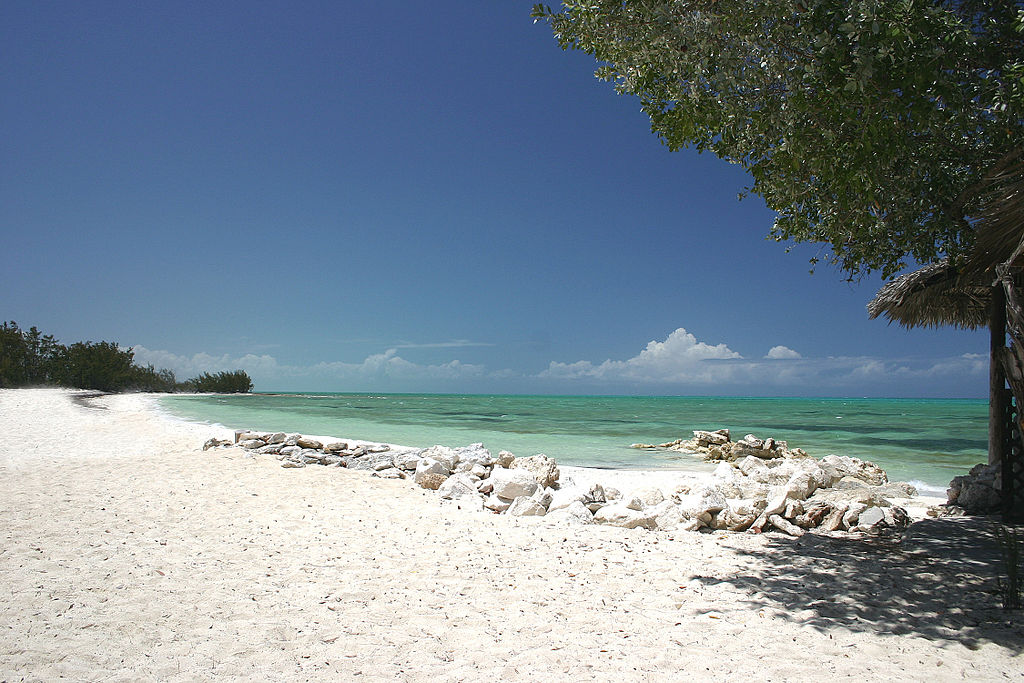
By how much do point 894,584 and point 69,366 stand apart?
71.5 metres

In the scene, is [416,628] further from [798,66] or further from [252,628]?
[798,66]

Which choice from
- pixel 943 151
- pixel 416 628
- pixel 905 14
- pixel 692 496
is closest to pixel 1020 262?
pixel 943 151

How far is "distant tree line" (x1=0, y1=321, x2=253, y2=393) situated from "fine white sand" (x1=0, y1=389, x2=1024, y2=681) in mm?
57068

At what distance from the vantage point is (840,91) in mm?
3977

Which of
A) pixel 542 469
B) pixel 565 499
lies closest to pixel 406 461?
pixel 542 469

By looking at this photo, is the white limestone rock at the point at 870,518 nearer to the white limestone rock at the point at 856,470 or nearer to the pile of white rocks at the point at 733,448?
the white limestone rock at the point at 856,470

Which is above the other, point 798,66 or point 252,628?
point 798,66

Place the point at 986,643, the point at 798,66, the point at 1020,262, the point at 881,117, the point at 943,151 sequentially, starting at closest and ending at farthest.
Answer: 1. the point at 986,643
2. the point at 881,117
3. the point at 798,66
4. the point at 1020,262
5. the point at 943,151

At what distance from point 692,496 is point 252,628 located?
530cm

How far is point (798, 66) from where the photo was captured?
433 centimetres

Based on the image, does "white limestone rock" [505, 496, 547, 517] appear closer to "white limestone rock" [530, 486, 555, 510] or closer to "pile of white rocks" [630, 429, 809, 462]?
"white limestone rock" [530, 486, 555, 510]

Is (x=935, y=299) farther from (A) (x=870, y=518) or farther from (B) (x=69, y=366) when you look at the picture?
(B) (x=69, y=366)

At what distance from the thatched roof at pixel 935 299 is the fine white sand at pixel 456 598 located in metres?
2.98

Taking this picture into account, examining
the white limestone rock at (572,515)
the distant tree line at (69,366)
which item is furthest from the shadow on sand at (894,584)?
the distant tree line at (69,366)
